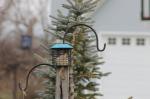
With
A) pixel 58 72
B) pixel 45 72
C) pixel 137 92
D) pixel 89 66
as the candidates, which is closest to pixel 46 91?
pixel 45 72

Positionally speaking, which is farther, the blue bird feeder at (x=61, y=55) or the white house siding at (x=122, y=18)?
the white house siding at (x=122, y=18)

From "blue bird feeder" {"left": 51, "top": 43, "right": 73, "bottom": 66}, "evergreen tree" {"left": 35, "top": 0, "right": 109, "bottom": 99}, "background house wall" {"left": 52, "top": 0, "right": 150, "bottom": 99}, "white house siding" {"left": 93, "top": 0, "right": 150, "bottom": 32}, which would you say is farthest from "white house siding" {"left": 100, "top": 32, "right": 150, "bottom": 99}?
"blue bird feeder" {"left": 51, "top": 43, "right": 73, "bottom": 66}

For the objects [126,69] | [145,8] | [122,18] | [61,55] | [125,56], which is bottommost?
[126,69]

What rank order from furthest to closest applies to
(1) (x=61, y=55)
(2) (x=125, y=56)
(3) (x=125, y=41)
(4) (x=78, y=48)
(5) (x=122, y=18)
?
(5) (x=122, y=18) < (3) (x=125, y=41) < (2) (x=125, y=56) < (4) (x=78, y=48) < (1) (x=61, y=55)

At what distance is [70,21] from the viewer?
19.7ft

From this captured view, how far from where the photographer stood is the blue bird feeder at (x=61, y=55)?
170 inches

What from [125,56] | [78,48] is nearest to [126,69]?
[125,56]

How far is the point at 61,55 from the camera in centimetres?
435

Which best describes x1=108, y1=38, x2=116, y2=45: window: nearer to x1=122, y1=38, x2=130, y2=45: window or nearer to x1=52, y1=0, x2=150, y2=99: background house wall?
x1=52, y1=0, x2=150, y2=99: background house wall

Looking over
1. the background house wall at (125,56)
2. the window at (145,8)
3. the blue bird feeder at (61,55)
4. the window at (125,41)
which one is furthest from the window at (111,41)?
the blue bird feeder at (61,55)

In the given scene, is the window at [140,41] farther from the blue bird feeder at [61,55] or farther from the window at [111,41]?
the blue bird feeder at [61,55]

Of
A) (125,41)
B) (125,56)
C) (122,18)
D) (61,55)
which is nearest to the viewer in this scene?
(61,55)

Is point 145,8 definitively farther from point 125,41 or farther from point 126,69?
point 126,69

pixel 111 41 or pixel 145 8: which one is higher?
pixel 145 8
